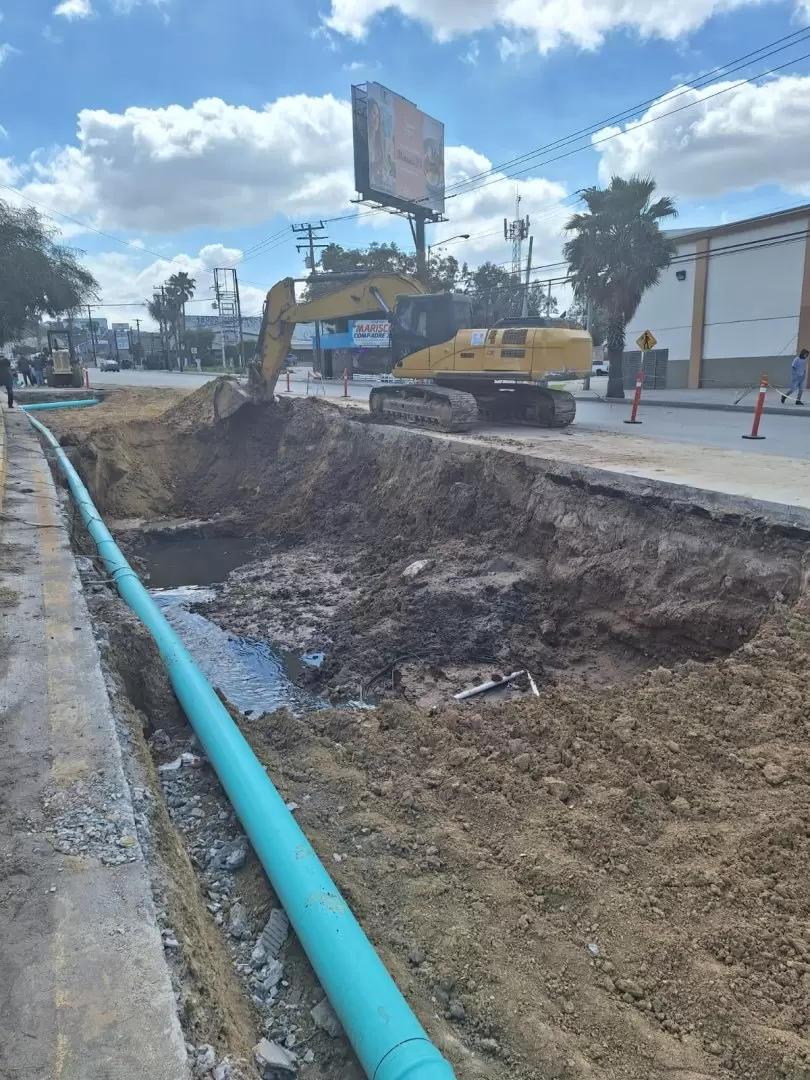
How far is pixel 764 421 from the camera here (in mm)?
16844

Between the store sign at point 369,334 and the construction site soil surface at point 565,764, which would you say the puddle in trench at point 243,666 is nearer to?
the construction site soil surface at point 565,764

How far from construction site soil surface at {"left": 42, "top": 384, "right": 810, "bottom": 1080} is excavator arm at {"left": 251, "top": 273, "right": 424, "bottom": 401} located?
508 cm

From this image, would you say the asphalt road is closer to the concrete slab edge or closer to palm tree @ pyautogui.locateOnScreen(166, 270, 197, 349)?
the concrete slab edge

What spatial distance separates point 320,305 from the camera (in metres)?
14.4

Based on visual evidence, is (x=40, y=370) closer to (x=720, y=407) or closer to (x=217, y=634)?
(x=720, y=407)

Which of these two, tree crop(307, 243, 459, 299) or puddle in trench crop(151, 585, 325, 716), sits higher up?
tree crop(307, 243, 459, 299)

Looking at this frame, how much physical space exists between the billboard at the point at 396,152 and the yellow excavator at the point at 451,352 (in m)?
26.5

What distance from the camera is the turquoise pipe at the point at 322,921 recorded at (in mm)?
2154

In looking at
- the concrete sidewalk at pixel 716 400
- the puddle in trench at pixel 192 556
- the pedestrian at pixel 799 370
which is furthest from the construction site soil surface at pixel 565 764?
the pedestrian at pixel 799 370

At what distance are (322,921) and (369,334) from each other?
41.1 m

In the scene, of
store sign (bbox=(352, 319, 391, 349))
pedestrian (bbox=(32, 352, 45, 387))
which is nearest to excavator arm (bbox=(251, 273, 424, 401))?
pedestrian (bbox=(32, 352, 45, 387))

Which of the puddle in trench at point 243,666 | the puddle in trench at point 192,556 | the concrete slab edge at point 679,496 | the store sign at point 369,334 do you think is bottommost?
the puddle in trench at point 243,666

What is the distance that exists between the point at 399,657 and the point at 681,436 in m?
8.18

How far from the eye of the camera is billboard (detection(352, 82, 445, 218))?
37625 mm
